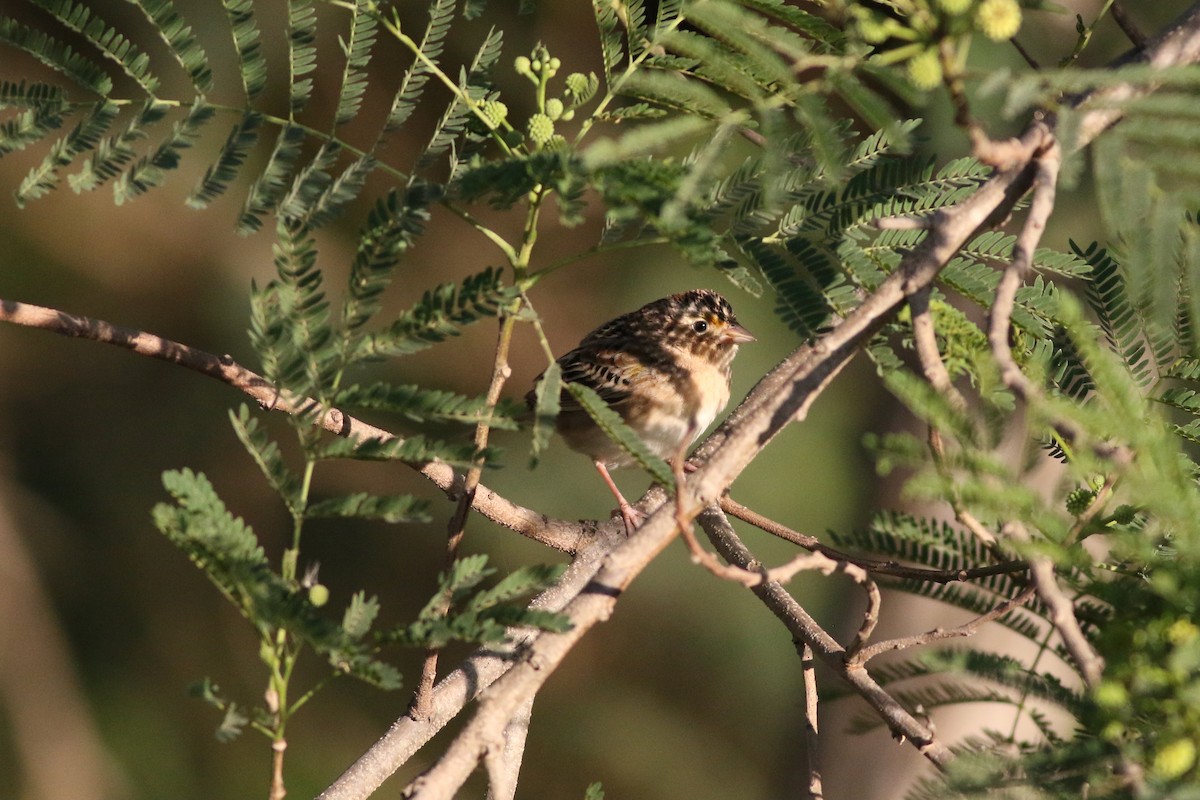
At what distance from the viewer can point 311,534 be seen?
26.2ft

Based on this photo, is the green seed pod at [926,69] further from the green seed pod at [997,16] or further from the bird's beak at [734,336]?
the bird's beak at [734,336]

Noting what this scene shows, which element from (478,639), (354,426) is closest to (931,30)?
(478,639)

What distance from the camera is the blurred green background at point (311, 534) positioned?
729cm

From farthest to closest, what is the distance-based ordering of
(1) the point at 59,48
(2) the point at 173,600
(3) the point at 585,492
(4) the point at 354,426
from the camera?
(2) the point at 173,600 → (3) the point at 585,492 → (4) the point at 354,426 → (1) the point at 59,48

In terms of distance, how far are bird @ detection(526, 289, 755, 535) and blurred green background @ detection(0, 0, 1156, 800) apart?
2.37m

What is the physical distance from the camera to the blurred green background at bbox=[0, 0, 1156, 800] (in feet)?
23.9

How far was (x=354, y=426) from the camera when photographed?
9.98 ft

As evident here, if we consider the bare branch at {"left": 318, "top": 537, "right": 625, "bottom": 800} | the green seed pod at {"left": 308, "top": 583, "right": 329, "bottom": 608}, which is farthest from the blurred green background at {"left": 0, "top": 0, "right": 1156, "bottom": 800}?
the green seed pod at {"left": 308, "top": 583, "right": 329, "bottom": 608}

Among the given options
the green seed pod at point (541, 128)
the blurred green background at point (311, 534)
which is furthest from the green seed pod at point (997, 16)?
the blurred green background at point (311, 534)

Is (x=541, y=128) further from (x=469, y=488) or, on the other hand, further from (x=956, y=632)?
(x=956, y=632)

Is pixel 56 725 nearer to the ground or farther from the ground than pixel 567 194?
nearer to the ground

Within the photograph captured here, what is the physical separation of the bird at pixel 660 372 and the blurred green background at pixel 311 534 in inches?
93.2

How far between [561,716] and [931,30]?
7.08m

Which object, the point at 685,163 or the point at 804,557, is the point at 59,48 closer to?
the point at 685,163
